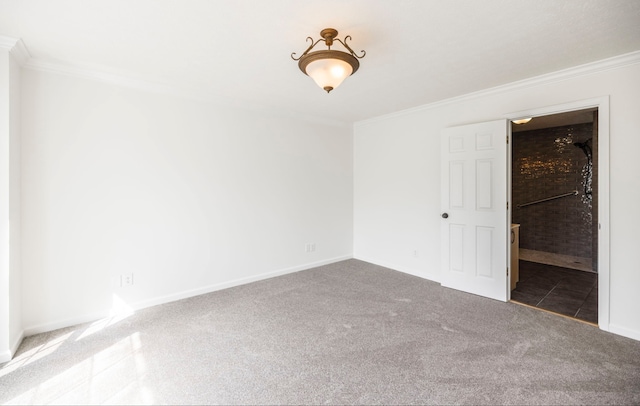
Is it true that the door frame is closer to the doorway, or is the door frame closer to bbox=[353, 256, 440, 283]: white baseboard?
the doorway

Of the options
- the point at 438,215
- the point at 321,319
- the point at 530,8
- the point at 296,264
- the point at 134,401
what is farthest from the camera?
the point at 296,264

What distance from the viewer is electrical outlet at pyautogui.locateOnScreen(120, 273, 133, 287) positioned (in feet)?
10.4

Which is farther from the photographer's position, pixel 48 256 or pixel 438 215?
pixel 438 215

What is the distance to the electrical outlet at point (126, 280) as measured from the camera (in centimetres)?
316

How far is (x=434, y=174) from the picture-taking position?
165 inches

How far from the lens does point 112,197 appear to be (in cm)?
309

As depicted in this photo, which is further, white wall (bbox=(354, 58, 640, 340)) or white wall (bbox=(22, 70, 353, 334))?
white wall (bbox=(22, 70, 353, 334))

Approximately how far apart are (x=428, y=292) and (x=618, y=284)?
1.76 metres

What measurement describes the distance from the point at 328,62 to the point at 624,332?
350 cm

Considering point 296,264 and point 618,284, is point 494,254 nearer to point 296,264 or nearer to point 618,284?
point 618,284

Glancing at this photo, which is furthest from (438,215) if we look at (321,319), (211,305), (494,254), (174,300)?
(174,300)

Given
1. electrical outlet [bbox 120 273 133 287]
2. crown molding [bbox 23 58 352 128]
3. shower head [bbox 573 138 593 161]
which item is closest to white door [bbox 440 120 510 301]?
crown molding [bbox 23 58 352 128]

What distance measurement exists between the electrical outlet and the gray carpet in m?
0.36

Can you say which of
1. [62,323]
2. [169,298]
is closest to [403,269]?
[169,298]
